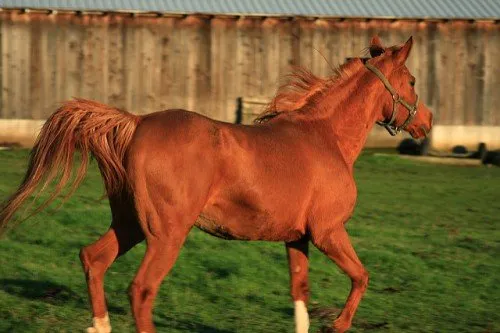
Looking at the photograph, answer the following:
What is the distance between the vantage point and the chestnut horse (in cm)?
746

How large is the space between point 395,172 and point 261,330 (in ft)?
46.6

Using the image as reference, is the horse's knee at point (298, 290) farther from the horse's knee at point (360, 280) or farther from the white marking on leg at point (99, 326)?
the white marking on leg at point (99, 326)

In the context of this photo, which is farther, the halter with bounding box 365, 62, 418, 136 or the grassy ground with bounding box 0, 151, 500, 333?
the grassy ground with bounding box 0, 151, 500, 333

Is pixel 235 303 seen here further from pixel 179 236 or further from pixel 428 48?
pixel 428 48

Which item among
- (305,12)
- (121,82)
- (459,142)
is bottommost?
(459,142)

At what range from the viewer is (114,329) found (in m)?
8.51

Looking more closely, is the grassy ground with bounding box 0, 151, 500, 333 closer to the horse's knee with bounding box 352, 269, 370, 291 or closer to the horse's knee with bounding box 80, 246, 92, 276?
the horse's knee with bounding box 80, 246, 92, 276

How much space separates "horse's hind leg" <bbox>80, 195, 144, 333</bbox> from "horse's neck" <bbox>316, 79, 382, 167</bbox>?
1.88 meters

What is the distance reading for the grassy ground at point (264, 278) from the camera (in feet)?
30.4

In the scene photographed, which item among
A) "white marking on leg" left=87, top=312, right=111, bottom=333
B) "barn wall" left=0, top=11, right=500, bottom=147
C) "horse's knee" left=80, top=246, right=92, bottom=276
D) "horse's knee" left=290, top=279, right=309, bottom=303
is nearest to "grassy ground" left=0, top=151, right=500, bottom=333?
"horse's knee" left=290, top=279, right=309, bottom=303

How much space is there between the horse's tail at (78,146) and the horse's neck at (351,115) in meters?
1.82

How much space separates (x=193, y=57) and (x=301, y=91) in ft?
61.4

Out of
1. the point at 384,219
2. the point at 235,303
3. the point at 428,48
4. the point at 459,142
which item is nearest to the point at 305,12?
the point at 428,48

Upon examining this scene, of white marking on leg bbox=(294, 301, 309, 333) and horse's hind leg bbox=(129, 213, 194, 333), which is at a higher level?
horse's hind leg bbox=(129, 213, 194, 333)
